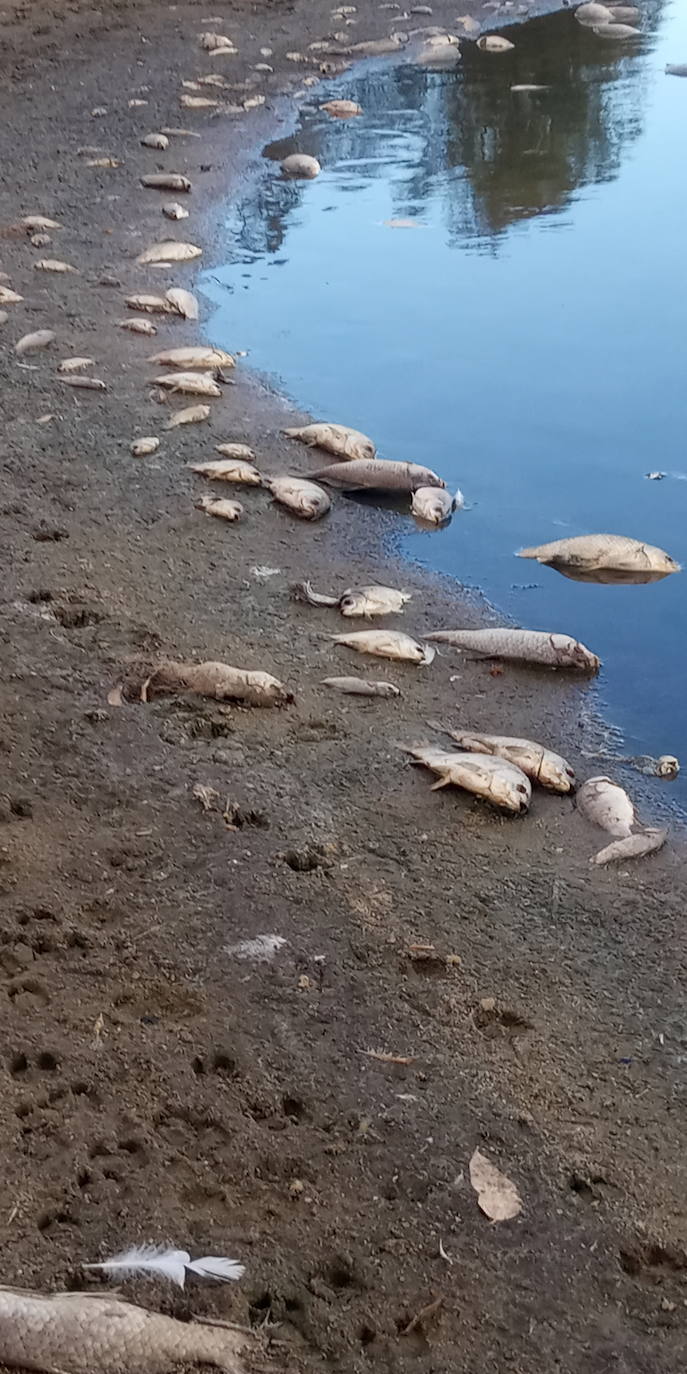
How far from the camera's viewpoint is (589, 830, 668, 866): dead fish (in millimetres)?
4598

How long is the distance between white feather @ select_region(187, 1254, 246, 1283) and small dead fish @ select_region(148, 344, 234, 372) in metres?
6.80

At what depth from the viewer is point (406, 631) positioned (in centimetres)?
604

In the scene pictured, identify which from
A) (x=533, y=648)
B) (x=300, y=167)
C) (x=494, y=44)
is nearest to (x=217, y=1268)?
(x=533, y=648)

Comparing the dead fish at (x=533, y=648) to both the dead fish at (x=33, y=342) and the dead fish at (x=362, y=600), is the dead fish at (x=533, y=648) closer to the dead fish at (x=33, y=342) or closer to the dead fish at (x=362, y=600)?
the dead fish at (x=362, y=600)

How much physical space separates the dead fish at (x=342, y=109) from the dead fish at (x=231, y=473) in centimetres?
988

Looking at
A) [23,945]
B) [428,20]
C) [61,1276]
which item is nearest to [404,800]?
[23,945]

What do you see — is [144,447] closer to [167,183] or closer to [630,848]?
[630,848]

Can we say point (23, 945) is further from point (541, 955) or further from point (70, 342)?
point (70, 342)

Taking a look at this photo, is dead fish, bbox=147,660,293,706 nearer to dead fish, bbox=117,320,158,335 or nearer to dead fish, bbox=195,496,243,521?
dead fish, bbox=195,496,243,521

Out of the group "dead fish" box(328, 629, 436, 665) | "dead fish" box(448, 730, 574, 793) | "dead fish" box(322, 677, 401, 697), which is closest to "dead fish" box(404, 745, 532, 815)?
"dead fish" box(448, 730, 574, 793)

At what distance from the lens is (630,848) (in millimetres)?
4625

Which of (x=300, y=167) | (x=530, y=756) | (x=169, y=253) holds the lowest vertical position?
(x=530, y=756)

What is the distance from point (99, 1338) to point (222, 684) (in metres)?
3.00

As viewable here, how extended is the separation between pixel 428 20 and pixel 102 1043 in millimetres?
19976
